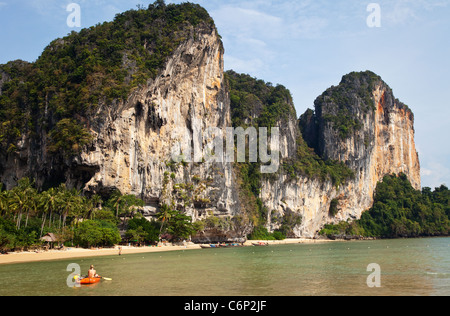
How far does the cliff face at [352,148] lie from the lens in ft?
282

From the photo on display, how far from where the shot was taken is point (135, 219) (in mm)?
47688

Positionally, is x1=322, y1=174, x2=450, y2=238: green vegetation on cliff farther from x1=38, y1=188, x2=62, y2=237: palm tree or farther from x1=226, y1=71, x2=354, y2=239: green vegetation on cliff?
x1=38, y1=188, x2=62, y2=237: palm tree

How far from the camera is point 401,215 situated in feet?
323

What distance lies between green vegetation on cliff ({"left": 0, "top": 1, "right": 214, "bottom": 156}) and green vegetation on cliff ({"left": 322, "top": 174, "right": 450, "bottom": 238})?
53.1 m

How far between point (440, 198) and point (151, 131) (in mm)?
84718

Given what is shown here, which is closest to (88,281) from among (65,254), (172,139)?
(65,254)

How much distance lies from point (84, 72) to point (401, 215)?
263 feet

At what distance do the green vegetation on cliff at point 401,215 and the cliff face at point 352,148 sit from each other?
2.50m

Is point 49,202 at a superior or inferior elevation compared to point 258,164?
inferior

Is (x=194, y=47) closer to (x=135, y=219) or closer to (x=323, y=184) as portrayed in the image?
(x=135, y=219)

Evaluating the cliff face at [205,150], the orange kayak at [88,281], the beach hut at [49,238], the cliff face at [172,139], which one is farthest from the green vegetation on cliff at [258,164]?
the orange kayak at [88,281]

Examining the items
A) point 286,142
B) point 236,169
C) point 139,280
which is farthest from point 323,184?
point 139,280

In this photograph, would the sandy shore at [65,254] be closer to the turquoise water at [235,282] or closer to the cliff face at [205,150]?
the turquoise water at [235,282]

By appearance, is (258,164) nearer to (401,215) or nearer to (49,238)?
(401,215)
